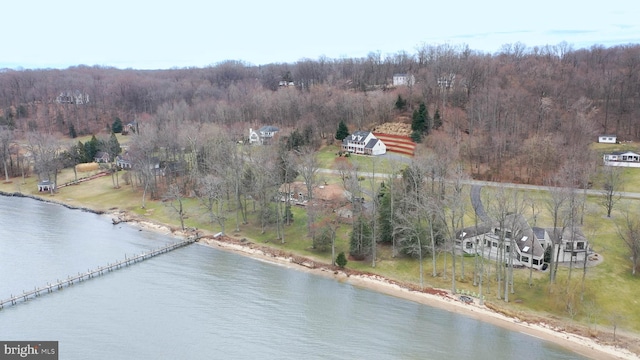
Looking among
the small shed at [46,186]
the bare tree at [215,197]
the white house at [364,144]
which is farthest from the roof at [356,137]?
the small shed at [46,186]

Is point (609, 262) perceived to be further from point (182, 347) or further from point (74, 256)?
point (74, 256)

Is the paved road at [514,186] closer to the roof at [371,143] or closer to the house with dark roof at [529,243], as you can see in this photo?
the house with dark roof at [529,243]

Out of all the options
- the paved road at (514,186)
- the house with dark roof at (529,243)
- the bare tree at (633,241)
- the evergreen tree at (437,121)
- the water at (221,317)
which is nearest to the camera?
the water at (221,317)

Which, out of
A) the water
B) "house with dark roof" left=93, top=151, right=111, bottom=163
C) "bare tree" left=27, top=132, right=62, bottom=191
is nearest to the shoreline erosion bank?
the water

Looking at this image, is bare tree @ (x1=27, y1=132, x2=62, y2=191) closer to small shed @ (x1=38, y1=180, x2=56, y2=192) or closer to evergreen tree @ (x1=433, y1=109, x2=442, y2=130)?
small shed @ (x1=38, y1=180, x2=56, y2=192)

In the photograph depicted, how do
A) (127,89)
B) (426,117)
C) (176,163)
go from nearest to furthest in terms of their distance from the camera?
(176,163), (426,117), (127,89)

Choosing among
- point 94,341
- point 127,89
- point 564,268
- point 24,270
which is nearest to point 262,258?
point 94,341
